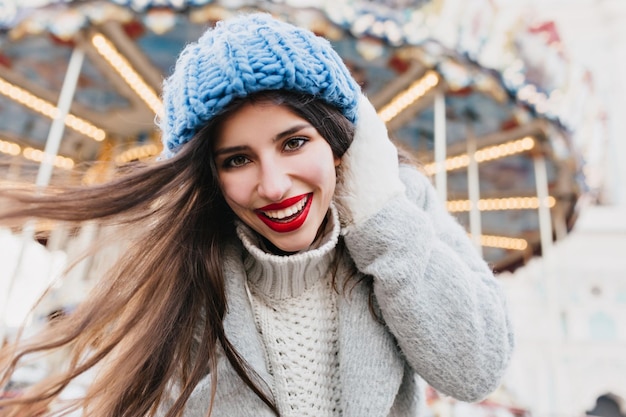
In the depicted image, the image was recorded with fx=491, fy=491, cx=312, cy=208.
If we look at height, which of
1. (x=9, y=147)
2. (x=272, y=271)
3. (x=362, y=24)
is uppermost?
(x=9, y=147)

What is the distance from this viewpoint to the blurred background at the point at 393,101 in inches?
147

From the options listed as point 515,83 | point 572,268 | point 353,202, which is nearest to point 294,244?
point 353,202

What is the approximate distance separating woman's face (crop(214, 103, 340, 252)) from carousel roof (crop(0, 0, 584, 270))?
1.81 meters

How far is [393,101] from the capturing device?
5.05 metres

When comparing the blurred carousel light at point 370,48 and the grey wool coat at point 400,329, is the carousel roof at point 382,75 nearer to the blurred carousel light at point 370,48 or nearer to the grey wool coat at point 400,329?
the blurred carousel light at point 370,48

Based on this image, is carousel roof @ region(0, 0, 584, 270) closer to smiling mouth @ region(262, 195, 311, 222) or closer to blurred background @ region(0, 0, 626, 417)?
blurred background @ region(0, 0, 626, 417)

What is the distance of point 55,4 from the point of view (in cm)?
375

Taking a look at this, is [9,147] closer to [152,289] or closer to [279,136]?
[152,289]

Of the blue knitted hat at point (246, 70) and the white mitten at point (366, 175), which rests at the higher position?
the blue knitted hat at point (246, 70)

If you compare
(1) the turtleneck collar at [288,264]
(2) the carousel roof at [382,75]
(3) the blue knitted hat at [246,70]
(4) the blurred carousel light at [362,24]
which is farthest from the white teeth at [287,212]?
(4) the blurred carousel light at [362,24]

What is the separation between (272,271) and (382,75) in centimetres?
374

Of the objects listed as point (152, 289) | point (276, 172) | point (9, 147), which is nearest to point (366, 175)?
point (276, 172)

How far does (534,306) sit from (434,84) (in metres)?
14.5

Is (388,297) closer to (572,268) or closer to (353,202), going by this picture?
(353,202)
